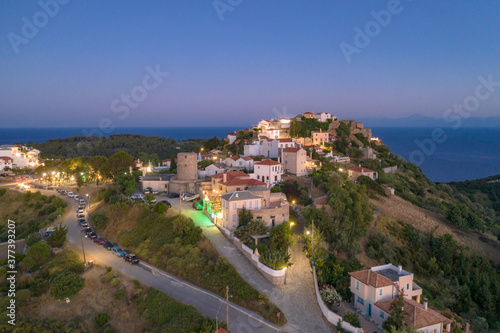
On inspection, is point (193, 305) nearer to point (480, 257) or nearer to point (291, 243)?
point (291, 243)

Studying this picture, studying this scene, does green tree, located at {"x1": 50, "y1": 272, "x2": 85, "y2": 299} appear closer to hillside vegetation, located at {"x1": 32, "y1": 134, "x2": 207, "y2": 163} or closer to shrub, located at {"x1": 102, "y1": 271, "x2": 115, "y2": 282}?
shrub, located at {"x1": 102, "y1": 271, "x2": 115, "y2": 282}

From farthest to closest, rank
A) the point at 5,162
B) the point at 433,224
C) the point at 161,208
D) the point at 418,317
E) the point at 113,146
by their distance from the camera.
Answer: the point at 113,146 → the point at 5,162 → the point at 433,224 → the point at 161,208 → the point at 418,317

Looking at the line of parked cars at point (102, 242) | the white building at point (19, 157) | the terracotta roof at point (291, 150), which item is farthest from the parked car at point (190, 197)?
the white building at point (19, 157)

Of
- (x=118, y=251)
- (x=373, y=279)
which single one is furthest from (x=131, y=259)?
(x=373, y=279)

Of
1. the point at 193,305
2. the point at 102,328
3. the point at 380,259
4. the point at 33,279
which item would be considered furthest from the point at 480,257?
the point at 33,279

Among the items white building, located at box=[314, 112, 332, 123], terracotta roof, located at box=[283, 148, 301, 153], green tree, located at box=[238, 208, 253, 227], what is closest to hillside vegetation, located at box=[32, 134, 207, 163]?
white building, located at box=[314, 112, 332, 123]

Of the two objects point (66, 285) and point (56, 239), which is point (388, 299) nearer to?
point (66, 285)

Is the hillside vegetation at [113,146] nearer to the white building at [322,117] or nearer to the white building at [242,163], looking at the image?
the white building at [322,117]

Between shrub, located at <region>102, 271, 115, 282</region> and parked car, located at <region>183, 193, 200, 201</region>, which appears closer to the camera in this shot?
shrub, located at <region>102, 271, 115, 282</region>
